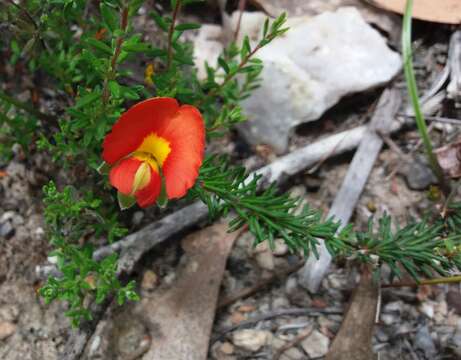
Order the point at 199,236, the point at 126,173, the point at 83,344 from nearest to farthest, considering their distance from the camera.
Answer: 1. the point at 126,173
2. the point at 83,344
3. the point at 199,236

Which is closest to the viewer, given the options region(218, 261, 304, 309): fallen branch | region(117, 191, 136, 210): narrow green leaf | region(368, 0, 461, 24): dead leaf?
region(117, 191, 136, 210): narrow green leaf

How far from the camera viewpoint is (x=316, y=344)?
2.61 m

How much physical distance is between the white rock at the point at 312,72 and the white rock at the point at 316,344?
1.02m

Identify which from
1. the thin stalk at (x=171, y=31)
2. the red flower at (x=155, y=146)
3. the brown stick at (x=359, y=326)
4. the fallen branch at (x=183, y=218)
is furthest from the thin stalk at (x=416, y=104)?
the red flower at (x=155, y=146)

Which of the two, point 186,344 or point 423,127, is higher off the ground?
point 423,127

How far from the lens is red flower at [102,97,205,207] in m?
1.83

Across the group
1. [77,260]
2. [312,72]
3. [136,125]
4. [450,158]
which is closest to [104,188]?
[77,260]

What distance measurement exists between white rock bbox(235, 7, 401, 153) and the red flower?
129 centimetres

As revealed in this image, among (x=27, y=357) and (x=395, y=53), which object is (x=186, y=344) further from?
(x=395, y=53)

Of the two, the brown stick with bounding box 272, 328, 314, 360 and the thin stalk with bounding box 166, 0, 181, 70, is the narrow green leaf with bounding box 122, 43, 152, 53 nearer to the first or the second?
the thin stalk with bounding box 166, 0, 181, 70

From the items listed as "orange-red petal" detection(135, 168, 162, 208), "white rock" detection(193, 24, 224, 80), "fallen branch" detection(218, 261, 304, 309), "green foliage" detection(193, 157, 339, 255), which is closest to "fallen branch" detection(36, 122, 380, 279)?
"green foliage" detection(193, 157, 339, 255)

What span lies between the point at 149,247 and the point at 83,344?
52cm

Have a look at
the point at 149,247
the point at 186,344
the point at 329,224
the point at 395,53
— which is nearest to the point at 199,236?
the point at 149,247

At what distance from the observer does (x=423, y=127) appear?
2.79 meters
